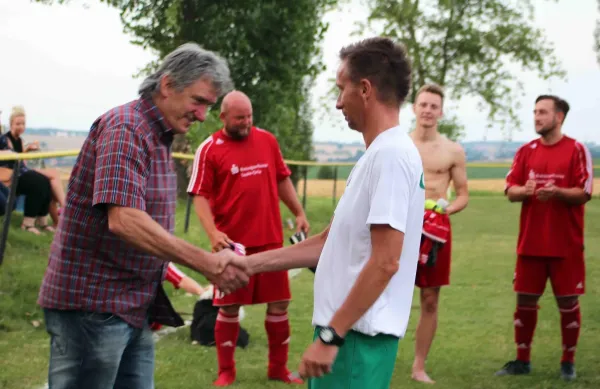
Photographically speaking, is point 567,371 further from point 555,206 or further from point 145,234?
point 145,234

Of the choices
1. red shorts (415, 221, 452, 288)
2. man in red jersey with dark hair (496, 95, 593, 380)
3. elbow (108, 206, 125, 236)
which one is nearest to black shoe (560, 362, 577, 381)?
man in red jersey with dark hair (496, 95, 593, 380)

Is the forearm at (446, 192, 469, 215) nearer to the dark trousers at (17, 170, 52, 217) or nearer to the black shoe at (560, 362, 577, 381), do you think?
the black shoe at (560, 362, 577, 381)

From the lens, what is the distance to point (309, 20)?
19.9 metres

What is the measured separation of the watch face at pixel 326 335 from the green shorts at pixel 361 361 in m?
0.13

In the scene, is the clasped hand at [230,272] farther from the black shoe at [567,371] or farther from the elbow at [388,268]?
the black shoe at [567,371]

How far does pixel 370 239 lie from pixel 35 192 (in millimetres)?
7896

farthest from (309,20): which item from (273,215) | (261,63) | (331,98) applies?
(331,98)

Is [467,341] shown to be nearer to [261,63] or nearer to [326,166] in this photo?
[261,63]

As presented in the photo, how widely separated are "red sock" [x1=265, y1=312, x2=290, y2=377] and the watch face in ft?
12.4

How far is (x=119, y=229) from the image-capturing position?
336cm

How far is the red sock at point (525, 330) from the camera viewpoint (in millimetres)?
7211

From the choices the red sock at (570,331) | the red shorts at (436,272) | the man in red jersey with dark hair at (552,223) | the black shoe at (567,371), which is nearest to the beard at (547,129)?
the man in red jersey with dark hair at (552,223)

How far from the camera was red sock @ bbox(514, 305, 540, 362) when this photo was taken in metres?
7.21

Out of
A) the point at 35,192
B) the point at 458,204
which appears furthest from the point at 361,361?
the point at 35,192
